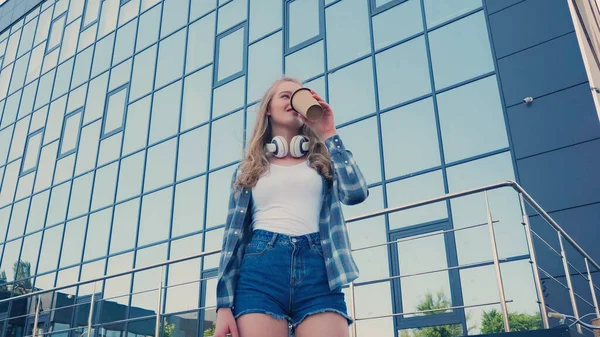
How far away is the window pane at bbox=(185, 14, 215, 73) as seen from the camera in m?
10.6

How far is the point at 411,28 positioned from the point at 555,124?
2698mm

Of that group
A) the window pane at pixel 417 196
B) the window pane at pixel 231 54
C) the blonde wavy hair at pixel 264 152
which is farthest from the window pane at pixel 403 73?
the blonde wavy hair at pixel 264 152

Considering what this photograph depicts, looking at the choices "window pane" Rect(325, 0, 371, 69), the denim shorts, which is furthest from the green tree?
the denim shorts

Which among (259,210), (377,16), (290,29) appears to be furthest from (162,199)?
(259,210)

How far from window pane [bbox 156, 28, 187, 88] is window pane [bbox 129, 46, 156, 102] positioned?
0.73 ft

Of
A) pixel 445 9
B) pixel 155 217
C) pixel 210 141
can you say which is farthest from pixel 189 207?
pixel 445 9

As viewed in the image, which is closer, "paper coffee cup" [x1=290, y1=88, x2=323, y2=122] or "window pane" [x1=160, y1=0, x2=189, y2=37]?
"paper coffee cup" [x1=290, y1=88, x2=323, y2=122]

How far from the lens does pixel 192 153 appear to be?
985 centimetres

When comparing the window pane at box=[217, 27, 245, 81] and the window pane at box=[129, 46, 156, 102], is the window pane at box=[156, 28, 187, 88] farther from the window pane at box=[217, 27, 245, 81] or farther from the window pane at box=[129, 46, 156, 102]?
the window pane at box=[217, 27, 245, 81]

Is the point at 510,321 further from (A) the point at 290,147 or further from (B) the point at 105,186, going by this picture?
(B) the point at 105,186

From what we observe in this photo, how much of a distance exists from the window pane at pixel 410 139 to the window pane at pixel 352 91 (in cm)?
47

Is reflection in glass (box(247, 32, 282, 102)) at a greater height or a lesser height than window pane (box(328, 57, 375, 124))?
greater

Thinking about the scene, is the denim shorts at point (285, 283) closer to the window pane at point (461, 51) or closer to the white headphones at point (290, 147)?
the white headphones at point (290, 147)

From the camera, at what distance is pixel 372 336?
Result: 656 centimetres
